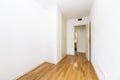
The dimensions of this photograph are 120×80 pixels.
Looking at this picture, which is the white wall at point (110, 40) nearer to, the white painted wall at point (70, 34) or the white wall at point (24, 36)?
the white wall at point (24, 36)

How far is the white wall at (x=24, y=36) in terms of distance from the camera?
1.59 meters

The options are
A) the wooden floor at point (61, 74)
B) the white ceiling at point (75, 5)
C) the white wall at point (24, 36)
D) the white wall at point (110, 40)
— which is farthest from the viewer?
the white ceiling at point (75, 5)

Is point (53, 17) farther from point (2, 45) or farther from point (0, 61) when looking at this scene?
point (0, 61)

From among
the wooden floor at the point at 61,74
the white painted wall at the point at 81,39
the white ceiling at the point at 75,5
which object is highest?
the white ceiling at the point at 75,5

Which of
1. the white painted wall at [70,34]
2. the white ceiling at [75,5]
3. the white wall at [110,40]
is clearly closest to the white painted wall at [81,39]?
the white painted wall at [70,34]

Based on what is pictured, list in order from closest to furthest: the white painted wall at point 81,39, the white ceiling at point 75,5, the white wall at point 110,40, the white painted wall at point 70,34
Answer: the white wall at point 110,40, the white ceiling at point 75,5, the white painted wall at point 70,34, the white painted wall at point 81,39

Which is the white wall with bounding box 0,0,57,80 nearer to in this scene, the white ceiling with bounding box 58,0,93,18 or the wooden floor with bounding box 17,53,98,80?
the wooden floor with bounding box 17,53,98,80

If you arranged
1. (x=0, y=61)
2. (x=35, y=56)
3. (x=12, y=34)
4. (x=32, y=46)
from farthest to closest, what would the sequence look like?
1. (x=35, y=56)
2. (x=32, y=46)
3. (x=12, y=34)
4. (x=0, y=61)

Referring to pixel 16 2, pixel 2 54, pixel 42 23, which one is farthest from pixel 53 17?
pixel 2 54

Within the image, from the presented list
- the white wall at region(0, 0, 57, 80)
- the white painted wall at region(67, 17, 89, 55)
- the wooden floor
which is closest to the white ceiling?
the white wall at region(0, 0, 57, 80)

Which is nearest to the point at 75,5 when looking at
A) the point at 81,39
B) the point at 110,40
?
the point at 110,40

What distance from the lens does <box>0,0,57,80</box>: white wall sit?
1592 millimetres

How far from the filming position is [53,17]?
3064mm

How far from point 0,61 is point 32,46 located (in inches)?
41.1
